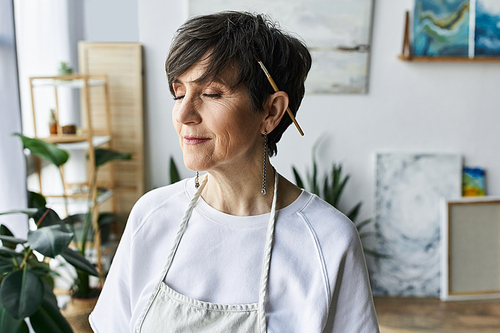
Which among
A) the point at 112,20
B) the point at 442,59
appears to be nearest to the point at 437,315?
the point at 442,59

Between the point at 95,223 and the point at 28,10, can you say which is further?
the point at 95,223

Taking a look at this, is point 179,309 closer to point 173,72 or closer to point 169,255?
point 169,255

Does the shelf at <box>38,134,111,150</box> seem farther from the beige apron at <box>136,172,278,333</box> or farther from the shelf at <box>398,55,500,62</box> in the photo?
the shelf at <box>398,55,500,62</box>

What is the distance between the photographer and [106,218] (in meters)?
2.98

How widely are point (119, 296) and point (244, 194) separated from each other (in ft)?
1.43

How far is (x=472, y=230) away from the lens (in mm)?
3277

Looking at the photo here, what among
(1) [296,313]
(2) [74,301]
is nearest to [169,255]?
(1) [296,313]

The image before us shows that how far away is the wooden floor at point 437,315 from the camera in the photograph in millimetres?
2908

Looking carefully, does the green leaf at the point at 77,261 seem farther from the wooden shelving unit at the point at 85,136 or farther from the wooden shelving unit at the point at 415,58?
the wooden shelving unit at the point at 415,58

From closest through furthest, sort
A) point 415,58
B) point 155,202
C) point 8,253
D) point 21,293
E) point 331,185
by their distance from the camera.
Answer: point 155,202 < point 21,293 < point 8,253 < point 415,58 < point 331,185

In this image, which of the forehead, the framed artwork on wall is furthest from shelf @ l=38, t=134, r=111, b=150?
the forehead

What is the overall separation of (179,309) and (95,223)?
1998 millimetres

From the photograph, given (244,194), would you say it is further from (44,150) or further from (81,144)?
(81,144)

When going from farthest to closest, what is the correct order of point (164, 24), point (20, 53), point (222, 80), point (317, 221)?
point (164, 24) → point (20, 53) → point (317, 221) → point (222, 80)
